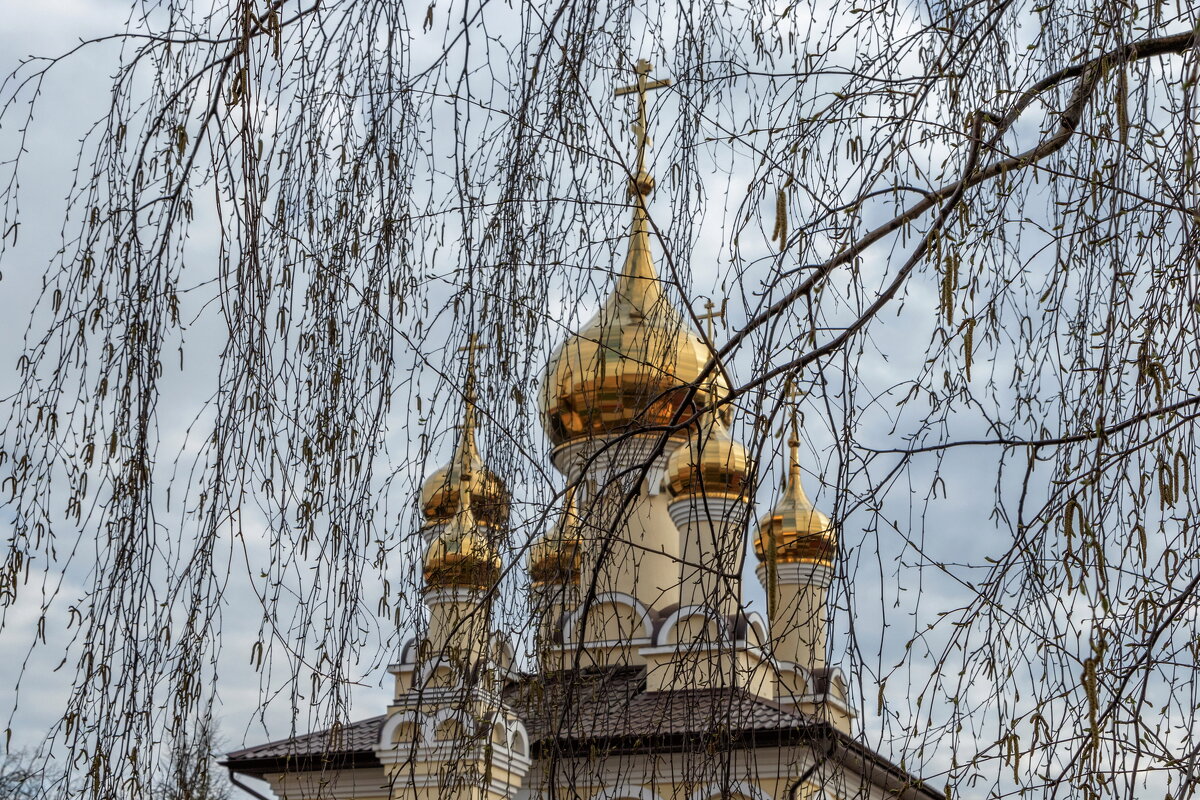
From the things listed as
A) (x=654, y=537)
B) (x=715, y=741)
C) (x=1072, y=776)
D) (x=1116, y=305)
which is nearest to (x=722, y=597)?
(x=715, y=741)

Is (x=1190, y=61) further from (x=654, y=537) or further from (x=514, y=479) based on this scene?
(x=654, y=537)

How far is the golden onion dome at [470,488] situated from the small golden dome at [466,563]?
0.09 feet

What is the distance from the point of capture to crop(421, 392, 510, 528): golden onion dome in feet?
8.04

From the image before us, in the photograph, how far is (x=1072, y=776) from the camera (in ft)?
7.00

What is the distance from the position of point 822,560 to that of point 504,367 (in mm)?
626

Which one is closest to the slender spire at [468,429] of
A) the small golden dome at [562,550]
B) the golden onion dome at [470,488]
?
the golden onion dome at [470,488]

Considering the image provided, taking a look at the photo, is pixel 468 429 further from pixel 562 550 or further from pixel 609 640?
pixel 609 640

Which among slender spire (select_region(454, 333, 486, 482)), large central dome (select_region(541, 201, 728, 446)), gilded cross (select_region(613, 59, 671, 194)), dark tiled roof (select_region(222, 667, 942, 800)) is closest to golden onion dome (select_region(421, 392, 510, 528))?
slender spire (select_region(454, 333, 486, 482))

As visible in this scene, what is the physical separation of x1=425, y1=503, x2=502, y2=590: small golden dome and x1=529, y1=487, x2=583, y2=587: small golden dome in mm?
74

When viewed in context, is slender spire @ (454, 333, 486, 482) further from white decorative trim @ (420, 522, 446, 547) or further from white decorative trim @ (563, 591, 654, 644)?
white decorative trim @ (563, 591, 654, 644)

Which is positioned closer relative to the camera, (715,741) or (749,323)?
(715,741)

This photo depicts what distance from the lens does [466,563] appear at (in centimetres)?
254

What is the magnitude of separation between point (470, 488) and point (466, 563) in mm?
135

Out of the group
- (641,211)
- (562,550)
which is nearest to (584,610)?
(562,550)
